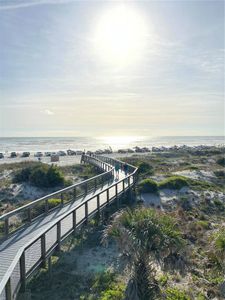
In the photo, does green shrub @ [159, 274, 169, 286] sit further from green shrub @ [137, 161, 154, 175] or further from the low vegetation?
green shrub @ [137, 161, 154, 175]

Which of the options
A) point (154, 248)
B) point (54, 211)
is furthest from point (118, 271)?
point (54, 211)

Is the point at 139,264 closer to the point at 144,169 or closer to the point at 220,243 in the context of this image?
the point at 220,243

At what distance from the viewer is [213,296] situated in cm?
964

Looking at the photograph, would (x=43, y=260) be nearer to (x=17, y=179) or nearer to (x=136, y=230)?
(x=136, y=230)

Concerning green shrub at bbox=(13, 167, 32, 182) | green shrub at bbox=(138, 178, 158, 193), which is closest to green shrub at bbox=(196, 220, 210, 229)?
green shrub at bbox=(138, 178, 158, 193)

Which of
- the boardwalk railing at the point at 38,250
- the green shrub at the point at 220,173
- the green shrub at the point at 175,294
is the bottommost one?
the green shrub at the point at 175,294

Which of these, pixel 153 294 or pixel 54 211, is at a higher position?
pixel 54 211

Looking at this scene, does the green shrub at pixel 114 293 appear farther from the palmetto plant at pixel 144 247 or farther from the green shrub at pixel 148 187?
the green shrub at pixel 148 187

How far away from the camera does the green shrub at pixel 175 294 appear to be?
30.2 ft

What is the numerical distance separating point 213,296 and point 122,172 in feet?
52.7

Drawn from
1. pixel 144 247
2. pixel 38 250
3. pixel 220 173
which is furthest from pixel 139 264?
pixel 220 173

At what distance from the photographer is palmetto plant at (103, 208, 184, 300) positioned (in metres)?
8.42

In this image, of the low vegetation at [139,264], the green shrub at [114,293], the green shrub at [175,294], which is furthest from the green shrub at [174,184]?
the green shrub at [114,293]

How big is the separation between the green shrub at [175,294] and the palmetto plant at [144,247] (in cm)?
61
